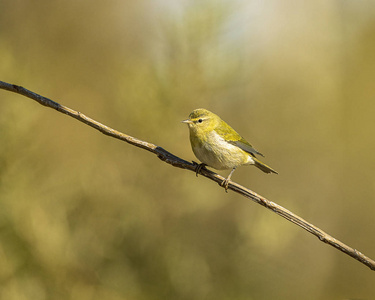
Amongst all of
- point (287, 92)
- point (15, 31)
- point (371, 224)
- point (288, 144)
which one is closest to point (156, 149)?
point (15, 31)

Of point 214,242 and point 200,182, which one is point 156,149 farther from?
point 214,242

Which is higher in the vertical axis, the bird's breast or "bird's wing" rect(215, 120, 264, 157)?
"bird's wing" rect(215, 120, 264, 157)

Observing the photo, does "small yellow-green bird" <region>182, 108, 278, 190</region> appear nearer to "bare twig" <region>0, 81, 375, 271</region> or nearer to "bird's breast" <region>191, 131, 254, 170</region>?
"bird's breast" <region>191, 131, 254, 170</region>

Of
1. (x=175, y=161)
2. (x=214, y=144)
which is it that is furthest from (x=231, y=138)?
(x=175, y=161)

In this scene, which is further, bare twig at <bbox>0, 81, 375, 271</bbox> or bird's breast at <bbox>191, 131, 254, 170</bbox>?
bird's breast at <bbox>191, 131, 254, 170</bbox>

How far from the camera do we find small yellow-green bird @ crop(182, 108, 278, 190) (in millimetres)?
813

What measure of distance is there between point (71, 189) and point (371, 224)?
4.45 feet

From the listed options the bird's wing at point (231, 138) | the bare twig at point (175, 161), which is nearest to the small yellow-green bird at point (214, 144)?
the bird's wing at point (231, 138)

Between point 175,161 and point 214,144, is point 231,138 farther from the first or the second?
point 175,161

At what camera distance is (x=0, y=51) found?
1060 mm

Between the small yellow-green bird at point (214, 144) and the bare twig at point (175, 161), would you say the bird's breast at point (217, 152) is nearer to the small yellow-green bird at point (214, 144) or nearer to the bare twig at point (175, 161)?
the small yellow-green bird at point (214, 144)

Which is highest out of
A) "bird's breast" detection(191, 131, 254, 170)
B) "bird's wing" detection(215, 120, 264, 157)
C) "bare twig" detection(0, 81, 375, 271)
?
"bird's wing" detection(215, 120, 264, 157)

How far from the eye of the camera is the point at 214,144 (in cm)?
82

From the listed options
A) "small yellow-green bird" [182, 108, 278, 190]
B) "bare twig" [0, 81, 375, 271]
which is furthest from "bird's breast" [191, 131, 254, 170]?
"bare twig" [0, 81, 375, 271]
